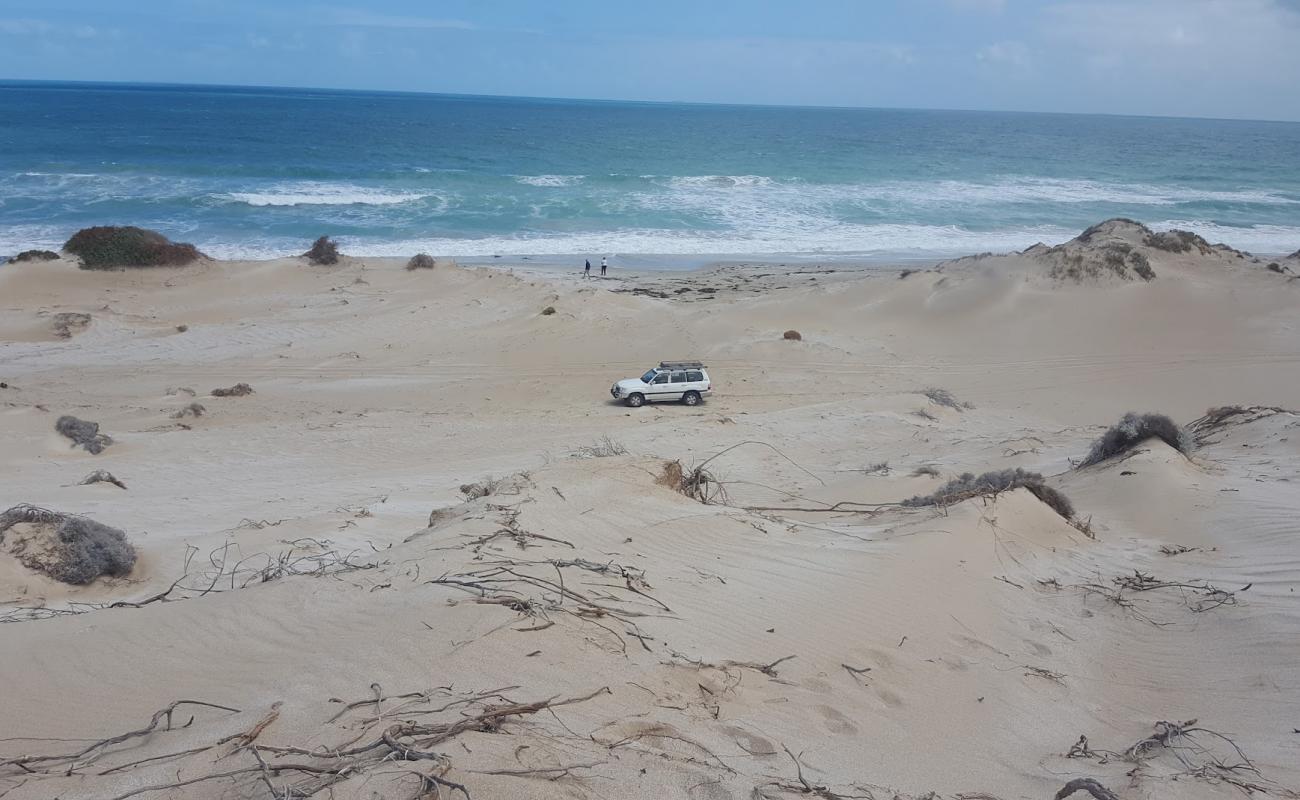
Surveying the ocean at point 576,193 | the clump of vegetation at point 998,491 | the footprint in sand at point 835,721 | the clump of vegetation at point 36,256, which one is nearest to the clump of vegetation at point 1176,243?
the ocean at point 576,193

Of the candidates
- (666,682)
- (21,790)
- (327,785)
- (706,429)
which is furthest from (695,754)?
(706,429)

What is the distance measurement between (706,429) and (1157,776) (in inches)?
521

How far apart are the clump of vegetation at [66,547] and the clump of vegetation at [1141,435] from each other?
38.7ft

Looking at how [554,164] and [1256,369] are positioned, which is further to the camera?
[554,164]

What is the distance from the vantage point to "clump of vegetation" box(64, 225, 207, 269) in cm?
3000

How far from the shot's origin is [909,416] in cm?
1861

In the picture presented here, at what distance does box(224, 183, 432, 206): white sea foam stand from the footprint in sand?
155 feet

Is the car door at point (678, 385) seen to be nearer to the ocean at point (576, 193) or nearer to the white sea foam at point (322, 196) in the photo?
the ocean at point (576, 193)

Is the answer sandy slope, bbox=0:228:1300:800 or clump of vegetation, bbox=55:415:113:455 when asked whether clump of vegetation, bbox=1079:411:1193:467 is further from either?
clump of vegetation, bbox=55:415:113:455

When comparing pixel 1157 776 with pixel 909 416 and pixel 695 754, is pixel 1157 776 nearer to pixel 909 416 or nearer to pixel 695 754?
pixel 695 754

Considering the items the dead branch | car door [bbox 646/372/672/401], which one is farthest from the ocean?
the dead branch

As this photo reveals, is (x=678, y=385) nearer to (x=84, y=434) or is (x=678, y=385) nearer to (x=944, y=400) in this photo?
(x=944, y=400)

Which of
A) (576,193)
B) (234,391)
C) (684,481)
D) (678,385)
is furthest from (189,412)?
(576,193)

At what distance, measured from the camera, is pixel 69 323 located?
81.1 ft
